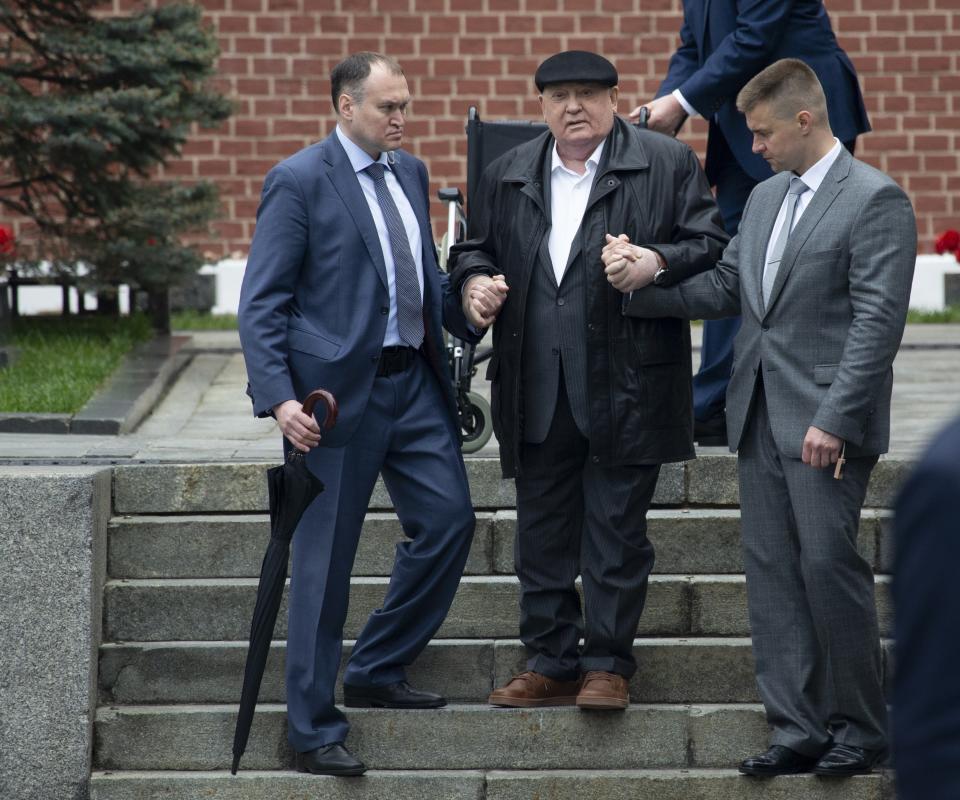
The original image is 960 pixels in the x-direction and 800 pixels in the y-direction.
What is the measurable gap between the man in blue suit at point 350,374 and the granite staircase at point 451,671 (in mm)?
277

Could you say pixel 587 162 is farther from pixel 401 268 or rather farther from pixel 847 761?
pixel 847 761

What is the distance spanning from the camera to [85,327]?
9.38 meters

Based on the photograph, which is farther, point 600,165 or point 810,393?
point 600,165

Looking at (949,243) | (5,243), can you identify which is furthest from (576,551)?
(949,243)

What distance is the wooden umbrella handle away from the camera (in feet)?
14.7

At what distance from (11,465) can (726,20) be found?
110 inches

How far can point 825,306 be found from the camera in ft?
14.6

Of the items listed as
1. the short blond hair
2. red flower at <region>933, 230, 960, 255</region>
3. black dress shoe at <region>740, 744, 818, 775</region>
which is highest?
the short blond hair

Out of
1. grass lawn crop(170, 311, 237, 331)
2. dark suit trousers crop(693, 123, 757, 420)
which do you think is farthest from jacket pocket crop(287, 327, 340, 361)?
grass lawn crop(170, 311, 237, 331)

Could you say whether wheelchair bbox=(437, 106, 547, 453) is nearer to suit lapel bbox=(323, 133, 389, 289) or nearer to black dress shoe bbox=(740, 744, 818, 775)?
suit lapel bbox=(323, 133, 389, 289)

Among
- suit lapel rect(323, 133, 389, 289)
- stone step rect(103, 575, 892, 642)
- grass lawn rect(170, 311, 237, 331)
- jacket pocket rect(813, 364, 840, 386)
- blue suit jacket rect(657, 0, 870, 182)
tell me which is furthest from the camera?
grass lawn rect(170, 311, 237, 331)

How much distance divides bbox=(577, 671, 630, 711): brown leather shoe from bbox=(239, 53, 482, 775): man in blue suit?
478mm

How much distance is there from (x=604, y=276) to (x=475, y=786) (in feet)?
4.98

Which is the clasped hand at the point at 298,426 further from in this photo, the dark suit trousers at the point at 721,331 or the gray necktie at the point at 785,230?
the dark suit trousers at the point at 721,331
